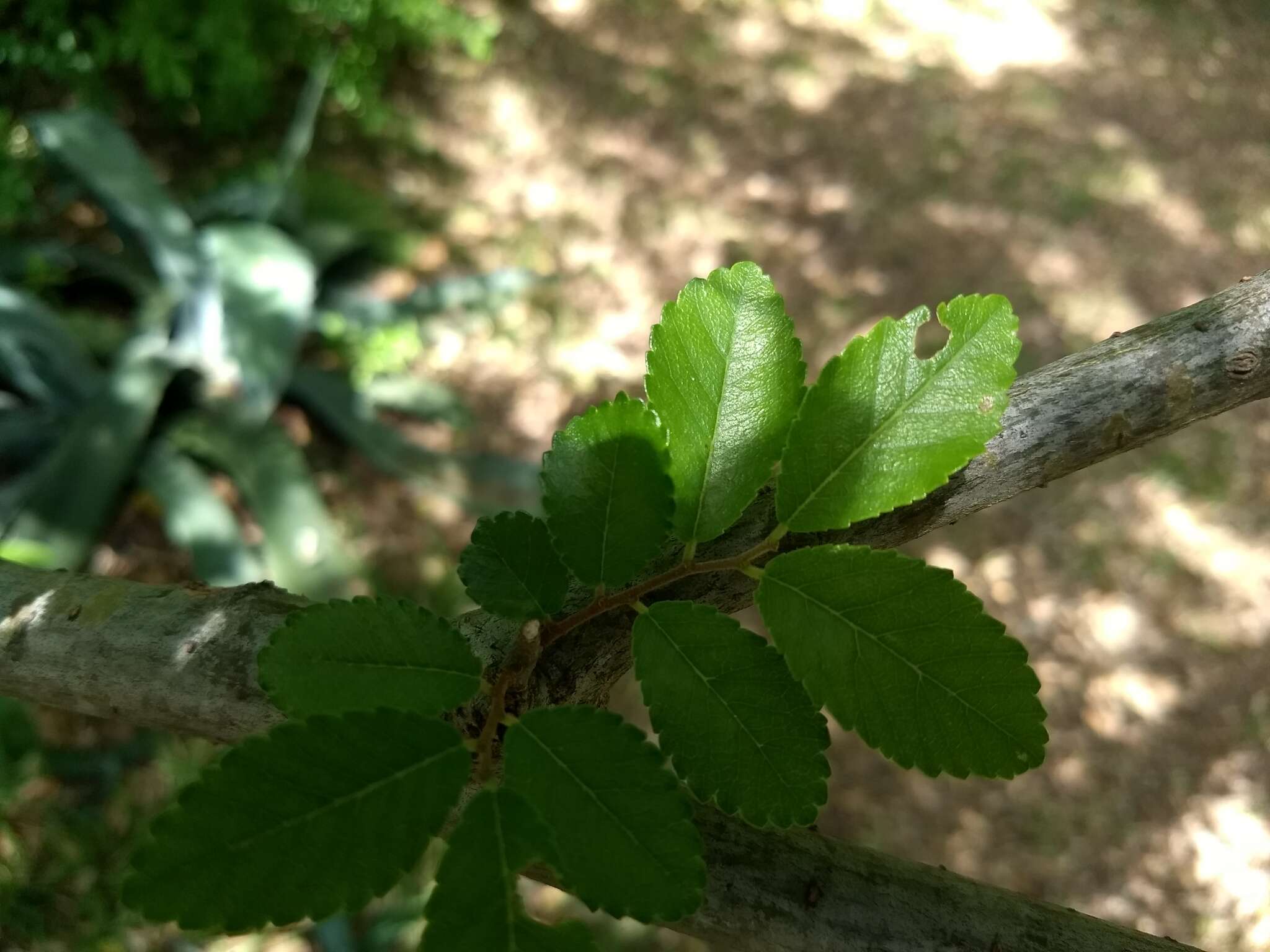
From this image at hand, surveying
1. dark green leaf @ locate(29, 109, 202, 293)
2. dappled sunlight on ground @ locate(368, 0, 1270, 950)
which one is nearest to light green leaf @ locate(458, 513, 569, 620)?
dappled sunlight on ground @ locate(368, 0, 1270, 950)

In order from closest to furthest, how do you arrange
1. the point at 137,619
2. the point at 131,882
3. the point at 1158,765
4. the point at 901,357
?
the point at 131,882 → the point at 901,357 → the point at 137,619 → the point at 1158,765

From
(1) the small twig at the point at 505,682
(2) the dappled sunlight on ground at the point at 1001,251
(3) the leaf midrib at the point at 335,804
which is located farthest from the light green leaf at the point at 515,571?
(2) the dappled sunlight on ground at the point at 1001,251

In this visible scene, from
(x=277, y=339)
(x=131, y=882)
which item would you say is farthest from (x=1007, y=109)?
(x=131, y=882)

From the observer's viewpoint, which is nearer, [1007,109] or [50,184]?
[50,184]

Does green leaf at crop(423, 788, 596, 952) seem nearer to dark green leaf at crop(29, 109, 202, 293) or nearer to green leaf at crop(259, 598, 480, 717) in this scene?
green leaf at crop(259, 598, 480, 717)

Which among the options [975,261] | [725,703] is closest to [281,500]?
[725,703]

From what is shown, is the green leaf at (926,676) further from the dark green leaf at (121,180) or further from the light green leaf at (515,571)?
the dark green leaf at (121,180)

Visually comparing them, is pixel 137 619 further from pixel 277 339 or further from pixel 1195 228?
pixel 1195 228
